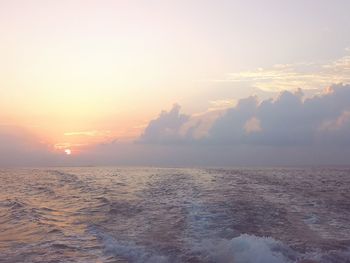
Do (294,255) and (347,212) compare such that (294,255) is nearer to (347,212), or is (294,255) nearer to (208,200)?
(347,212)

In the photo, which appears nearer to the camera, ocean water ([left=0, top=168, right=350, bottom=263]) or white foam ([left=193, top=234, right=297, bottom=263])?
white foam ([left=193, top=234, right=297, bottom=263])

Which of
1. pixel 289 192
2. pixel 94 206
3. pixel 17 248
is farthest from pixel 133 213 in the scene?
pixel 289 192

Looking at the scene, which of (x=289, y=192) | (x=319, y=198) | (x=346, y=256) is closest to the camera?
(x=346, y=256)

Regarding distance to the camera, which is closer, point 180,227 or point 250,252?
point 250,252

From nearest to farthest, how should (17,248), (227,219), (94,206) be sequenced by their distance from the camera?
(17,248) < (227,219) < (94,206)

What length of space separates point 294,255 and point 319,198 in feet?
59.2

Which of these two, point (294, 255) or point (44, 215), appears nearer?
point (294, 255)

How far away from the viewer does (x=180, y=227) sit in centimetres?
2098

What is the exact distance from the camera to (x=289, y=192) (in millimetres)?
35906

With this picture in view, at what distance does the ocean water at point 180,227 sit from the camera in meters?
15.5

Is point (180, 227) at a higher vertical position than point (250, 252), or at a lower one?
lower

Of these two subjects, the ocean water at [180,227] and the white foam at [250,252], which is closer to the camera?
the white foam at [250,252]

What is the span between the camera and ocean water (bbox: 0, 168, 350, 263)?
15.5 m

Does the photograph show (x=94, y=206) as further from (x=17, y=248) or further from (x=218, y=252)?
(x=218, y=252)
